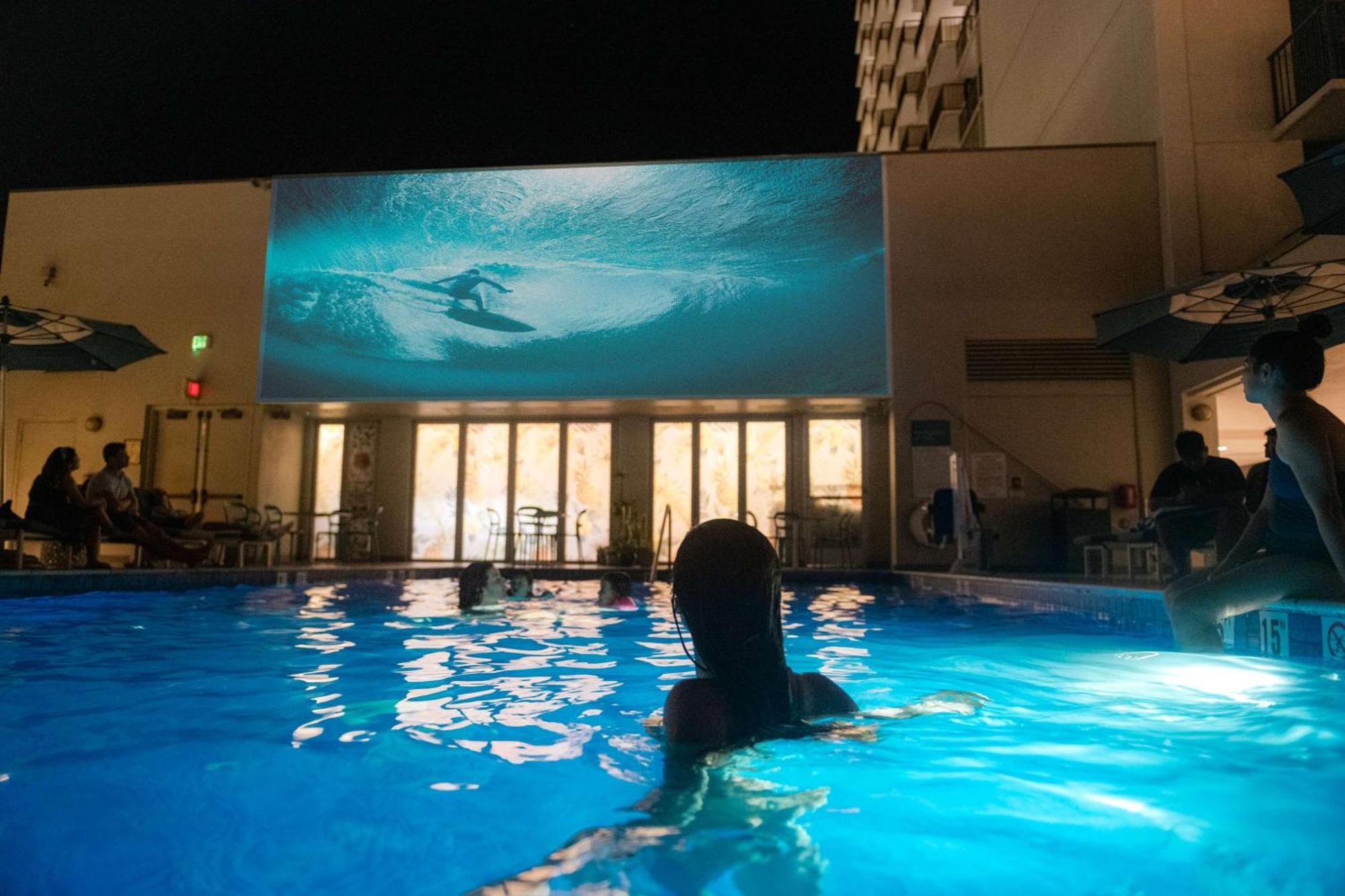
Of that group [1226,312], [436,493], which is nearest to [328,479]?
[436,493]

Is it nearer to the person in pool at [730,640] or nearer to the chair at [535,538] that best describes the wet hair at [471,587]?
the person in pool at [730,640]

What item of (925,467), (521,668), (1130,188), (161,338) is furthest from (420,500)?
(1130,188)

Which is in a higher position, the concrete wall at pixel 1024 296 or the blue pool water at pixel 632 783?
the concrete wall at pixel 1024 296

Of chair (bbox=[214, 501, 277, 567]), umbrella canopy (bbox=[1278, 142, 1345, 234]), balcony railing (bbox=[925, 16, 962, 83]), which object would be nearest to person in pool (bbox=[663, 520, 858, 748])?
umbrella canopy (bbox=[1278, 142, 1345, 234])

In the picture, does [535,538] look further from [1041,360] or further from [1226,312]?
[1226,312]

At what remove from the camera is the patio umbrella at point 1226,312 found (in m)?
6.01

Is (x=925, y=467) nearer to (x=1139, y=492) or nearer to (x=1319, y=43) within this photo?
(x=1139, y=492)

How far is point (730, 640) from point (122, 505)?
27.9 ft

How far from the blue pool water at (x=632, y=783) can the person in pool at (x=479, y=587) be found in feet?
7.52

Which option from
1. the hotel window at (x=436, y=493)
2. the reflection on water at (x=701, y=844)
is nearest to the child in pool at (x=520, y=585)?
the reflection on water at (x=701, y=844)

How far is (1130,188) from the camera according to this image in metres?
11.0

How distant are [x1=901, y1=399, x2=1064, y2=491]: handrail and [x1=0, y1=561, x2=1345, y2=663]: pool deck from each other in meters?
2.57

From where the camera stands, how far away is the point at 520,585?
7086 millimetres

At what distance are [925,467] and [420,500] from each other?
7.61 meters
